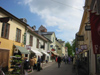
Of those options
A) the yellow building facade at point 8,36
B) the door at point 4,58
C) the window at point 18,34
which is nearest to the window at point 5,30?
the yellow building facade at point 8,36

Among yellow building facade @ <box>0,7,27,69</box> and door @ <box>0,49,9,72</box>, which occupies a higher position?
yellow building facade @ <box>0,7,27,69</box>

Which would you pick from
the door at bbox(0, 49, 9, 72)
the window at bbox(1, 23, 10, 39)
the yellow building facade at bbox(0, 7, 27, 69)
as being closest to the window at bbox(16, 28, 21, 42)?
the yellow building facade at bbox(0, 7, 27, 69)

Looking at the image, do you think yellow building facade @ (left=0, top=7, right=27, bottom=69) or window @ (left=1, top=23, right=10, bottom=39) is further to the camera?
window @ (left=1, top=23, right=10, bottom=39)

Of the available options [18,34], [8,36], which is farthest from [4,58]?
[18,34]

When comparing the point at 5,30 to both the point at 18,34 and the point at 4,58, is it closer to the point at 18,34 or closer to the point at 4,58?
the point at 18,34

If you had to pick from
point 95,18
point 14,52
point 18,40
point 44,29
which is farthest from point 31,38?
point 44,29

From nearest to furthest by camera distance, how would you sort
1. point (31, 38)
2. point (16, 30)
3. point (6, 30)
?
point (6, 30)
point (16, 30)
point (31, 38)

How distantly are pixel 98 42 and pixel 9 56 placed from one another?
10167mm

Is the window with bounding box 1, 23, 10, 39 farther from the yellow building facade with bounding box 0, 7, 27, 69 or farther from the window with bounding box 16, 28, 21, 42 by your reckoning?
the window with bounding box 16, 28, 21, 42

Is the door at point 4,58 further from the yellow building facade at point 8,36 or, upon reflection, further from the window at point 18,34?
the window at point 18,34

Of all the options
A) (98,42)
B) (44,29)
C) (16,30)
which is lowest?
(98,42)

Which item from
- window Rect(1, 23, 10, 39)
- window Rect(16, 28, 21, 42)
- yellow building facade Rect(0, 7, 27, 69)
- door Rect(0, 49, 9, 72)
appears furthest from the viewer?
window Rect(16, 28, 21, 42)

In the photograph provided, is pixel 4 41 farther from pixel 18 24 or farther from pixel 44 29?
pixel 44 29

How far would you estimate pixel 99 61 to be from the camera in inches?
316
